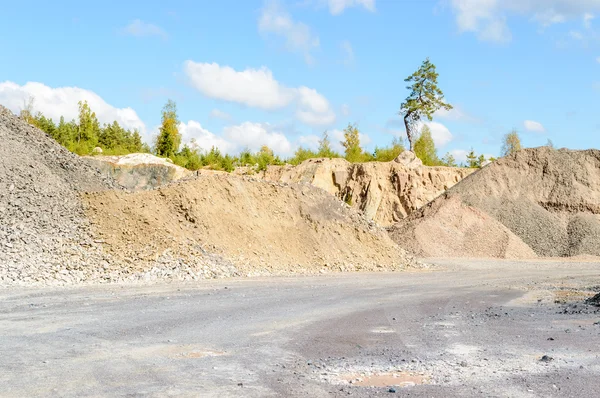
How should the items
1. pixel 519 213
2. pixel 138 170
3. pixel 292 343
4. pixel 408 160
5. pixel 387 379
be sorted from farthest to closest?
1. pixel 408 160
2. pixel 519 213
3. pixel 138 170
4. pixel 292 343
5. pixel 387 379

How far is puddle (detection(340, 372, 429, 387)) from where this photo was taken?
24.3ft

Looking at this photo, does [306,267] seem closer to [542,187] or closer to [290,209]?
[290,209]

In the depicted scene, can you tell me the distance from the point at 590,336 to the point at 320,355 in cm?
514

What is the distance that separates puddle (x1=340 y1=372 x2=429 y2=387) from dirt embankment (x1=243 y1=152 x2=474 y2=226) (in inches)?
1805

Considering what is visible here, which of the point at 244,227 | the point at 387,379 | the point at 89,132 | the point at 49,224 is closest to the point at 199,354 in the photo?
the point at 387,379

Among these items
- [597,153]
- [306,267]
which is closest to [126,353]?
[306,267]

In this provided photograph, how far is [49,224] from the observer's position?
853 inches

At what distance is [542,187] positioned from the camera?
44.2 m

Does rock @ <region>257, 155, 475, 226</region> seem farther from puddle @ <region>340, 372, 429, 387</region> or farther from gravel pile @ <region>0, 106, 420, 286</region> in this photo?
puddle @ <region>340, 372, 429, 387</region>

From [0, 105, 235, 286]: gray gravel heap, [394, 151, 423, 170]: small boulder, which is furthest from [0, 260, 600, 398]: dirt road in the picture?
[394, 151, 423, 170]: small boulder

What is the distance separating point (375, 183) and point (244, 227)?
29.8 metres

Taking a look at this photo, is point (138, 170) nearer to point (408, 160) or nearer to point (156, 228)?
point (156, 228)

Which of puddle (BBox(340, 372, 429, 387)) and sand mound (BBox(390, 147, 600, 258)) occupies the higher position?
sand mound (BBox(390, 147, 600, 258))

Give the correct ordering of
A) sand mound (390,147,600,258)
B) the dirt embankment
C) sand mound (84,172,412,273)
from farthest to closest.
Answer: the dirt embankment
sand mound (390,147,600,258)
sand mound (84,172,412,273)
